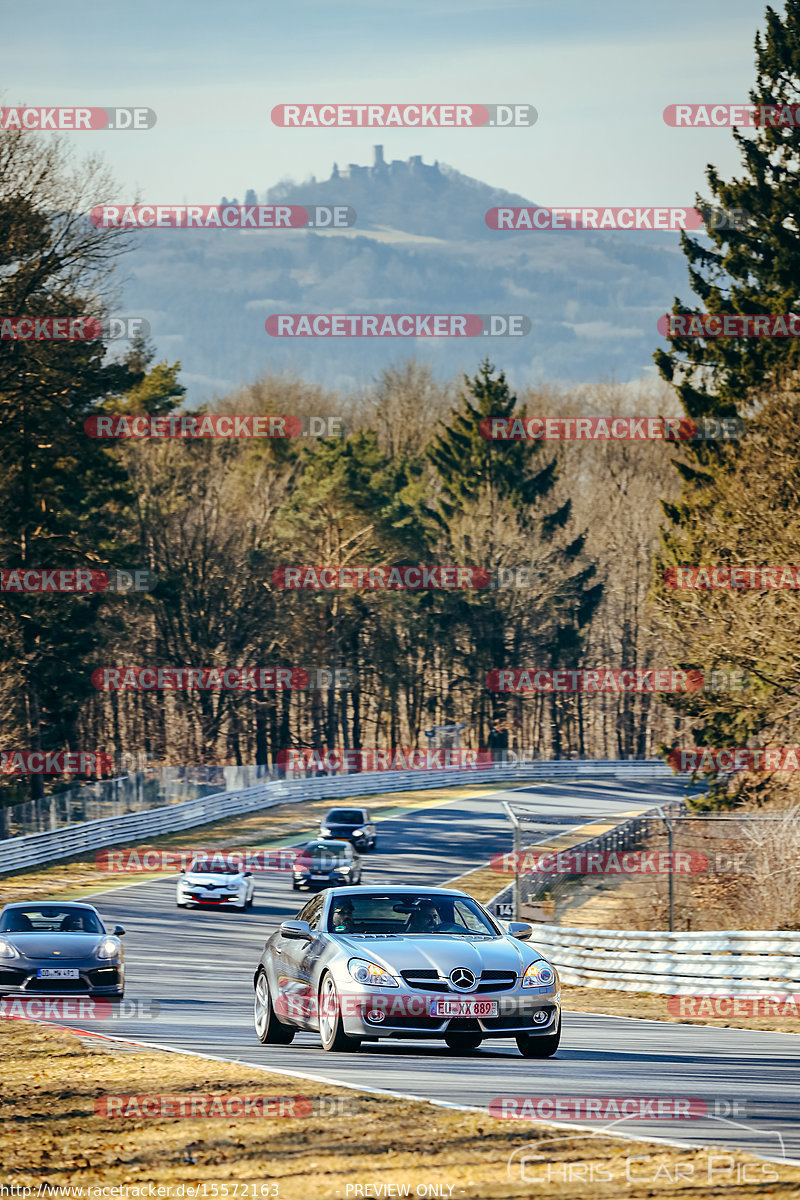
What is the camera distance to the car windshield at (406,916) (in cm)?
1154

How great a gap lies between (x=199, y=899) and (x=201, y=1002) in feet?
48.4

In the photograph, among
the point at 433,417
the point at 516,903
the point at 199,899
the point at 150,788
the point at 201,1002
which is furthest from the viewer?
the point at 433,417

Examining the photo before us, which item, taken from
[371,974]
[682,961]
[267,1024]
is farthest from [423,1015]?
[682,961]

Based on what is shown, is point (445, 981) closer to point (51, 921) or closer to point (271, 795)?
point (51, 921)

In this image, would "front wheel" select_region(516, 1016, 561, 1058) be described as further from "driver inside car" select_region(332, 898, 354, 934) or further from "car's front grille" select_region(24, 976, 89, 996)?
"car's front grille" select_region(24, 976, 89, 996)

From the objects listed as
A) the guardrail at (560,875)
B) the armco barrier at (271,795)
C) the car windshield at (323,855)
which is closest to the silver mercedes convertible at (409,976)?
the guardrail at (560,875)

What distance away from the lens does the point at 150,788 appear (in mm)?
46469

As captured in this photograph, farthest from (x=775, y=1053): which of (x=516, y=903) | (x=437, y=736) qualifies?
(x=437, y=736)

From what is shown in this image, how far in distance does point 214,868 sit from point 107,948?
17344mm

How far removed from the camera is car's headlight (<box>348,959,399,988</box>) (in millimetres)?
10492

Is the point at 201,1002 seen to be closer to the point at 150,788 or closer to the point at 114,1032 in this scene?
the point at 114,1032

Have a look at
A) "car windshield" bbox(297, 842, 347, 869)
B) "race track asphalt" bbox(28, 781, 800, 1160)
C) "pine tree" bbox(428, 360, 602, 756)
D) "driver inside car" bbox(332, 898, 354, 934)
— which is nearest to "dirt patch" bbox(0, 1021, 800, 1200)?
"race track asphalt" bbox(28, 781, 800, 1160)

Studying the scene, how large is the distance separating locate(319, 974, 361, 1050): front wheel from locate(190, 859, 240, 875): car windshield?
22279mm

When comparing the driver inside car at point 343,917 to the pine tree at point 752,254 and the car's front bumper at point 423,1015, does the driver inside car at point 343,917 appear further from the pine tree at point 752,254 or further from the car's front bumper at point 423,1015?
the pine tree at point 752,254
